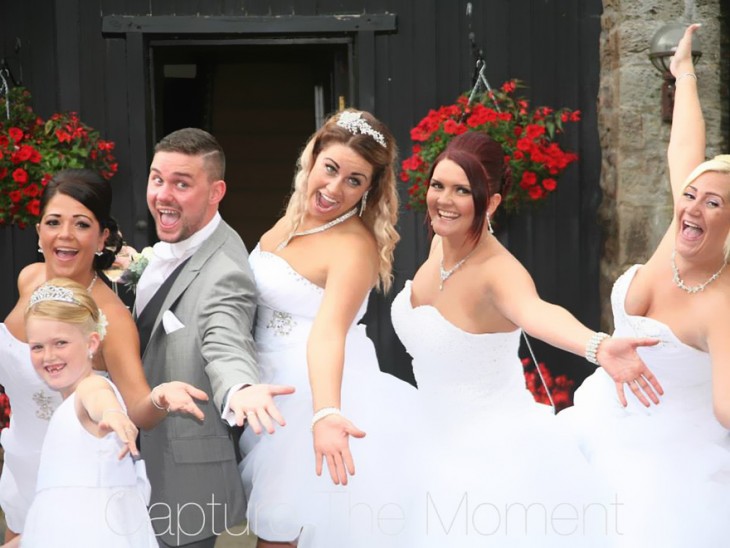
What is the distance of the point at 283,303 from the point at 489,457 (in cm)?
92

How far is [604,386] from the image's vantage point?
419 centimetres

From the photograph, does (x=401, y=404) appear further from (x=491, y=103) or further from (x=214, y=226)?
(x=491, y=103)

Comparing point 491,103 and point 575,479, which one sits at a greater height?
point 491,103

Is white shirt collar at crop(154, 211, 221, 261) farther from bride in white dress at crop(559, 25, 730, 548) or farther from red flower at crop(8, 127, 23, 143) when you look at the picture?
red flower at crop(8, 127, 23, 143)

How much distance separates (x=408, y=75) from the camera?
7.79 meters

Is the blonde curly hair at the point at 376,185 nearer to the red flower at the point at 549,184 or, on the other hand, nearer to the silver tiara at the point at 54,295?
the silver tiara at the point at 54,295

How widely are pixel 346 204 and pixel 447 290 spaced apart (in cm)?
50

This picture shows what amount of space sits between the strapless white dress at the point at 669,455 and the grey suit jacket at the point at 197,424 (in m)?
1.28

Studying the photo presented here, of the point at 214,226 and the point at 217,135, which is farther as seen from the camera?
the point at 217,135

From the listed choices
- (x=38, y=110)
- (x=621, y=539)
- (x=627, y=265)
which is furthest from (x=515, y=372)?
(x=38, y=110)

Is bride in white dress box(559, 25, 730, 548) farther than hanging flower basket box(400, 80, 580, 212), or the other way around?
hanging flower basket box(400, 80, 580, 212)

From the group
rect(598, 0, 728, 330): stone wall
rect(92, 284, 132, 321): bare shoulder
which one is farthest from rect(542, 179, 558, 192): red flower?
rect(92, 284, 132, 321): bare shoulder

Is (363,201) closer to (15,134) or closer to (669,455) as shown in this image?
(669,455)

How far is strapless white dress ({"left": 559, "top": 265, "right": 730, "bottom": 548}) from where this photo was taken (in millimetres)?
3662
